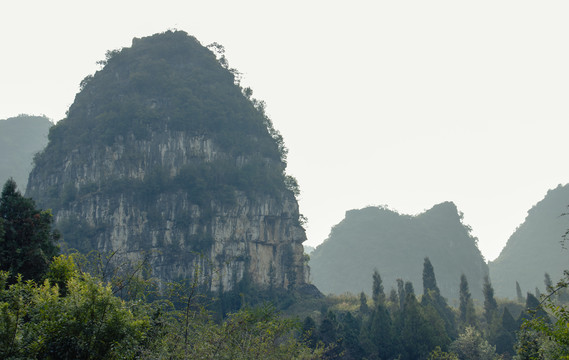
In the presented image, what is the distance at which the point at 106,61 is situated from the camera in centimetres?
9119

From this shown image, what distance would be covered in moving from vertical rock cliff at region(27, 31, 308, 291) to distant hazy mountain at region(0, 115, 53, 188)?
74084 mm

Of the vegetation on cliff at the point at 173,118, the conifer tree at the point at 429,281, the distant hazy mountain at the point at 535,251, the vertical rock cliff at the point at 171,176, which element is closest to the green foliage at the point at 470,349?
the conifer tree at the point at 429,281

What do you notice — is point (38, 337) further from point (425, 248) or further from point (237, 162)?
point (425, 248)

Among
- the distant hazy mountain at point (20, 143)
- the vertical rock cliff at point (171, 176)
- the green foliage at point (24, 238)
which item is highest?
the distant hazy mountain at point (20, 143)

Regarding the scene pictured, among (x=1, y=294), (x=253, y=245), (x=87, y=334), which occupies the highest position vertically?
(x=253, y=245)

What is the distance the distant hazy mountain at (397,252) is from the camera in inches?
6029

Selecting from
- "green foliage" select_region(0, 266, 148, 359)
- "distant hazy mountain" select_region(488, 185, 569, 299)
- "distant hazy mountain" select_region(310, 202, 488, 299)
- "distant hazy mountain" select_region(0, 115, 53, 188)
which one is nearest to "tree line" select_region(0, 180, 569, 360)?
"green foliage" select_region(0, 266, 148, 359)

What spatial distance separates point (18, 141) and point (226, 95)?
12813 cm

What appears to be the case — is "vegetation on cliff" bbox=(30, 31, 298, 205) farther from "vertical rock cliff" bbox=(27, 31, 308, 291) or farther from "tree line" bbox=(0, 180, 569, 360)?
"tree line" bbox=(0, 180, 569, 360)

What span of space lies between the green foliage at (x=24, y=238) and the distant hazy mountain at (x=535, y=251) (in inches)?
6157

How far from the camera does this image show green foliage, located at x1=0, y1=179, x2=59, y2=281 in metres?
22.5

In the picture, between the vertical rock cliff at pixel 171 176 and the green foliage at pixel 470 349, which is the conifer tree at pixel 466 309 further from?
the vertical rock cliff at pixel 171 176

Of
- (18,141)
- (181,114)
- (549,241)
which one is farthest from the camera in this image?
(18,141)

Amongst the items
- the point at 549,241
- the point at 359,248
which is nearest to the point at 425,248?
the point at 359,248
